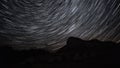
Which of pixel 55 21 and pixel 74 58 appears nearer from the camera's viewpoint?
pixel 74 58

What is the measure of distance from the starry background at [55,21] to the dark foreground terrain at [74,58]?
0.42ft

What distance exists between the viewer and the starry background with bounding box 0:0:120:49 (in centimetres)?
106

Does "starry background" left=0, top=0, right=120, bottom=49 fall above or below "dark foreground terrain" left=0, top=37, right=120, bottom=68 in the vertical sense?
above

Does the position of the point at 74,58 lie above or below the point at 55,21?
below

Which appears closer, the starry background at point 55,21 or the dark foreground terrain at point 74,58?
the dark foreground terrain at point 74,58

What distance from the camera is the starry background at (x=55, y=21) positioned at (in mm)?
1064

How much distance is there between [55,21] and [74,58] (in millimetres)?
489

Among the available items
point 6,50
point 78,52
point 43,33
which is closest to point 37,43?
point 43,33

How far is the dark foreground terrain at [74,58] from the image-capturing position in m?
0.75

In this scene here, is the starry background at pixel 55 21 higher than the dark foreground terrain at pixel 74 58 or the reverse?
higher

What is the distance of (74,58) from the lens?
0.76m

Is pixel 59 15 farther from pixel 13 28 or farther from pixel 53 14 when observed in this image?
pixel 13 28

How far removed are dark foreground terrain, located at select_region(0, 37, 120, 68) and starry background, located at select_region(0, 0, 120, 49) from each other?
0.42ft

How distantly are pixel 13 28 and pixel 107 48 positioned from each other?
54cm
